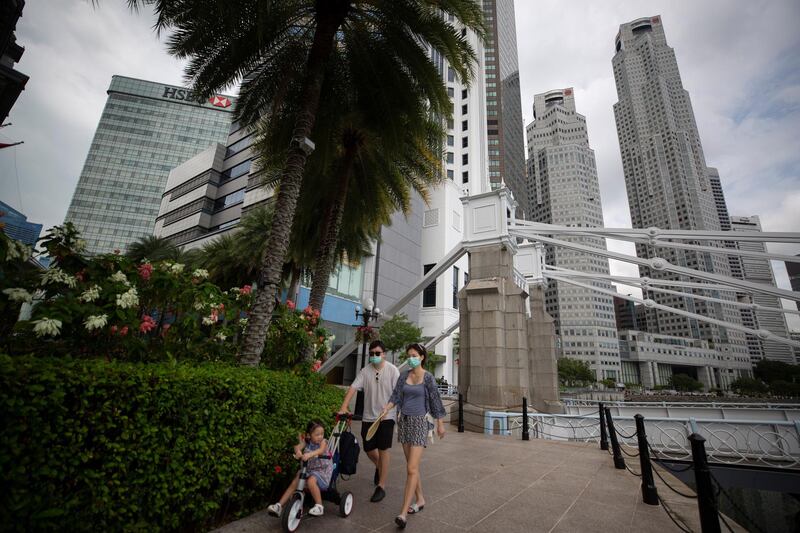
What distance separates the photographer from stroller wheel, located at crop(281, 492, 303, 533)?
318cm

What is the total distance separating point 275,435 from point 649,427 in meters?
13.6

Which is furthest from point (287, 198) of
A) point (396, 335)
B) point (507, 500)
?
point (396, 335)

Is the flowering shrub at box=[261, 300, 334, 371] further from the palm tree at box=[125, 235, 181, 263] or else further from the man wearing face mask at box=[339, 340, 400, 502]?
the palm tree at box=[125, 235, 181, 263]

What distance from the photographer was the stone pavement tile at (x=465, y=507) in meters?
3.87

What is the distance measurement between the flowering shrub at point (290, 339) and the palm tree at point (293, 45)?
0.79m

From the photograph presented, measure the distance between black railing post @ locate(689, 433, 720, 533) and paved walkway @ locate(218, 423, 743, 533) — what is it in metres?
1.03

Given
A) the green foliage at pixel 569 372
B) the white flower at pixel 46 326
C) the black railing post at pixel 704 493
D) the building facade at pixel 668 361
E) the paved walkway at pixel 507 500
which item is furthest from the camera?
the building facade at pixel 668 361

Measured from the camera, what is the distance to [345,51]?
9.68 meters

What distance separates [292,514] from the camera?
3.25m

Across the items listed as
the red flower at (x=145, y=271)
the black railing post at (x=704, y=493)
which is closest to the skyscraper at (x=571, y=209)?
the black railing post at (x=704, y=493)

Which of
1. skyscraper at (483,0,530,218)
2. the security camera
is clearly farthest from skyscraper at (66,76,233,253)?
the security camera

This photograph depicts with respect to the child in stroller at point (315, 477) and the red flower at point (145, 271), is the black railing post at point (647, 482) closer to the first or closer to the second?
the child in stroller at point (315, 477)

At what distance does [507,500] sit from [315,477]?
2626 millimetres

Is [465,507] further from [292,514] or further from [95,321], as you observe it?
[95,321]
